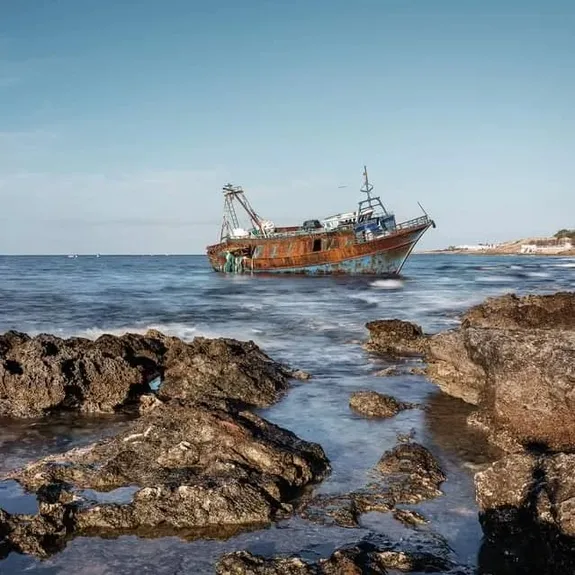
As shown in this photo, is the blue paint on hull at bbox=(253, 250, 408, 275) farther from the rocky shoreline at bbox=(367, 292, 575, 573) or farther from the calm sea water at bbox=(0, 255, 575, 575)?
the rocky shoreline at bbox=(367, 292, 575, 573)

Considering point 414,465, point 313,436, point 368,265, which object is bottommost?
point 313,436

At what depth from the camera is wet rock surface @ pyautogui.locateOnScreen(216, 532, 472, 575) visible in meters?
4.06

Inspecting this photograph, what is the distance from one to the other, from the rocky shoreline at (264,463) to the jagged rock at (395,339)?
4.48 m

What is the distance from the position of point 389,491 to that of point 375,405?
3026 mm

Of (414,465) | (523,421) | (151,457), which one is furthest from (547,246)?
(151,457)

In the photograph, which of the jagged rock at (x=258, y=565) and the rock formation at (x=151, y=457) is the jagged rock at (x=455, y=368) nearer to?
the rock formation at (x=151, y=457)

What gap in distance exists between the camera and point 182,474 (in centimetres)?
573

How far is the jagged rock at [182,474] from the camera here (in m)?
4.97

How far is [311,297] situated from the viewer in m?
34.2

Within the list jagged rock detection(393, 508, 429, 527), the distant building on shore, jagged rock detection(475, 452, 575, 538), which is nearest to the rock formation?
jagged rock detection(393, 508, 429, 527)

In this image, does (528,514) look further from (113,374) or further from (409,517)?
(113,374)

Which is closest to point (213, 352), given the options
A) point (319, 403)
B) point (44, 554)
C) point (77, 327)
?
point (319, 403)

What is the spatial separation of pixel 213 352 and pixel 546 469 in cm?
697

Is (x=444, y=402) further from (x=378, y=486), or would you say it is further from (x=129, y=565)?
(x=129, y=565)
